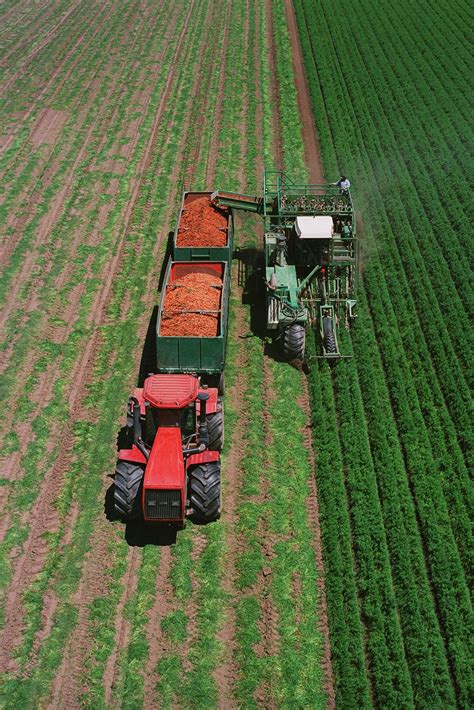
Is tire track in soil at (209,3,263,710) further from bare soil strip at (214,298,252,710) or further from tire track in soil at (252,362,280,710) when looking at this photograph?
Answer: tire track in soil at (252,362,280,710)

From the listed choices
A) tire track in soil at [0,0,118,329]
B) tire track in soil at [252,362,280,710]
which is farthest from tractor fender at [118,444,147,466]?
tire track in soil at [0,0,118,329]

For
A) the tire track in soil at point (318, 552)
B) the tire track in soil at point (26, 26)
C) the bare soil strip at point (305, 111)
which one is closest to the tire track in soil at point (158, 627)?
the tire track in soil at point (318, 552)

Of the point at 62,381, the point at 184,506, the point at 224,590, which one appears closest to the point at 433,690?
the point at 224,590

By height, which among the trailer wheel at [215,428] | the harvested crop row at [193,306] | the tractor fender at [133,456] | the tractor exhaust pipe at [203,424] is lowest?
the trailer wheel at [215,428]

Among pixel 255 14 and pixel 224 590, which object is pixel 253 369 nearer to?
pixel 224 590

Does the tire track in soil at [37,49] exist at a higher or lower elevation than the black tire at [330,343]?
higher

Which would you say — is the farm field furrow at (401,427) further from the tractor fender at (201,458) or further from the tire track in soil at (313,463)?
the tractor fender at (201,458)

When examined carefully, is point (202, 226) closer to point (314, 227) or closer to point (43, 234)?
point (314, 227)
